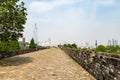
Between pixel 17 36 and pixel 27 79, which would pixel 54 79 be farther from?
pixel 17 36

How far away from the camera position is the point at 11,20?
23.5 m

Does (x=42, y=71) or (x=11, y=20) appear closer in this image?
(x=42, y=71)

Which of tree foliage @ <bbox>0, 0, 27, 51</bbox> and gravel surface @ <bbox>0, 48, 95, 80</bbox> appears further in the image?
tree foliage @ <bbox>0, 0, 27, 51</bbox>

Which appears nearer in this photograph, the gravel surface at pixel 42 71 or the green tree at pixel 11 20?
the gravel surface at pixel 42 71

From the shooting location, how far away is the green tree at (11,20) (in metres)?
22.4

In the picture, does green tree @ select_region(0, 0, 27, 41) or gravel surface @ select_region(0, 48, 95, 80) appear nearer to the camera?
gravel surface @ select_region(0, 48, 95, 80)

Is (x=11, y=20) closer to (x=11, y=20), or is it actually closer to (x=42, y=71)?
(x=11, y=20)

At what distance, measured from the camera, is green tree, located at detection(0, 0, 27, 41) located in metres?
22.4

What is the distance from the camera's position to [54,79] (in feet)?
41.7

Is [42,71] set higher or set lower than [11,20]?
lower

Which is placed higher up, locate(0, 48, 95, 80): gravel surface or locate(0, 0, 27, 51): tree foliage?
locate(0, 0, 27, 51): tree foliage

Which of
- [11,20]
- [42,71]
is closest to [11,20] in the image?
[11,20]

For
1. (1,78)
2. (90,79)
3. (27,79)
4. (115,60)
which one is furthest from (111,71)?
(1,78)

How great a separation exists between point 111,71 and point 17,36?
16.9m
